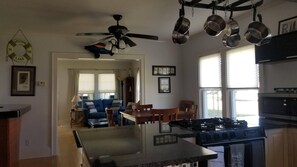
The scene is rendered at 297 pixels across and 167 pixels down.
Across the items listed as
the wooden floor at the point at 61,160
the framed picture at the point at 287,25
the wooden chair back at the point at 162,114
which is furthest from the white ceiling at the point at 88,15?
the wooden floor at the point at 61,160

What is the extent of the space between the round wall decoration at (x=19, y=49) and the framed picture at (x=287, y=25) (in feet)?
14.6

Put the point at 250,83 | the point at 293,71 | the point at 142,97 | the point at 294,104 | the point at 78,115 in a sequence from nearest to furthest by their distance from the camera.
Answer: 1. the point at 294,104
2. the point at 293,71
3. the point at 250,83
4. the point at 142,97
5. the point at 78,115

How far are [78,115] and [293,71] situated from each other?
25.6ft

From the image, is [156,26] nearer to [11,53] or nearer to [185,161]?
A: [11,53]

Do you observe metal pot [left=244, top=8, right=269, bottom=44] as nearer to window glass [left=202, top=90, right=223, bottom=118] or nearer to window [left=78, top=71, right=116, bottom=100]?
window glass [left=202, top=90, right=223, bottom=118]

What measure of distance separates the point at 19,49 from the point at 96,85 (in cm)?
533

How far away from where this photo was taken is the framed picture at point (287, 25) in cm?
306

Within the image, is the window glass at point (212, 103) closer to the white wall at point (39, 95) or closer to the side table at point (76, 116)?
the white wall at point (39, 95)

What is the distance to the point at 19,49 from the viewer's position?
15.5 ft

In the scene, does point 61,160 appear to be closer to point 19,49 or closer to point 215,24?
point 19,49

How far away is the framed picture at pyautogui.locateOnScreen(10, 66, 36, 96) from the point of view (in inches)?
186

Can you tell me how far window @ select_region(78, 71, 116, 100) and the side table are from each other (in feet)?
2.53

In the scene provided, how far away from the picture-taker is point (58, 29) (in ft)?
15.1

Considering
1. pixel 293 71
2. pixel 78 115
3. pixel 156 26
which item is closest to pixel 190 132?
pixel 293 71
